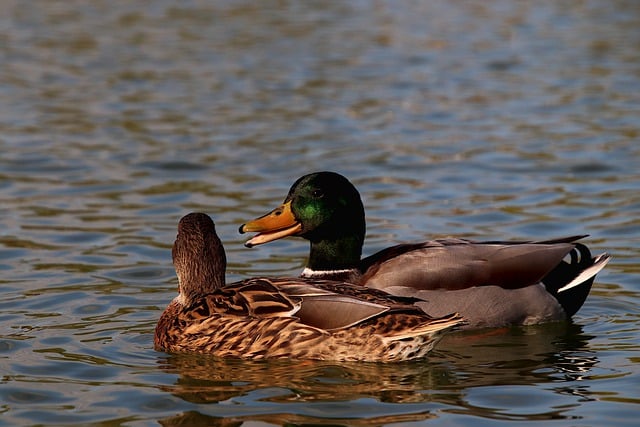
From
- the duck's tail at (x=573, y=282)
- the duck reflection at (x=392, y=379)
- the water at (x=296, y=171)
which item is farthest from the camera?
the duck's tail at (x=573, y=282)

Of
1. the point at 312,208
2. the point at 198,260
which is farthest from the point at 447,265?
the point at 198,260

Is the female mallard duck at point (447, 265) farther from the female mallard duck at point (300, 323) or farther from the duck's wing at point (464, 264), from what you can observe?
the female mallard duck at point (300, 323)

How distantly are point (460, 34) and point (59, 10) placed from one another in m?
6.86

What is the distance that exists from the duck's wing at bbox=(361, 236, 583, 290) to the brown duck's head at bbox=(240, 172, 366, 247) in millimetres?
440

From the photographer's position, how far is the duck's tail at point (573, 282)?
862 cm

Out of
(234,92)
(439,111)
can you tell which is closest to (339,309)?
(439,111)

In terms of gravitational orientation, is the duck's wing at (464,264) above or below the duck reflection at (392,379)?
above

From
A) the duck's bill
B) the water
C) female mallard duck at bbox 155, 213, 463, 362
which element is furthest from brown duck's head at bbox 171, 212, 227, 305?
the duck's bill

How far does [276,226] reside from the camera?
28.8ft

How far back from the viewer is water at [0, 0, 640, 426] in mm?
6898

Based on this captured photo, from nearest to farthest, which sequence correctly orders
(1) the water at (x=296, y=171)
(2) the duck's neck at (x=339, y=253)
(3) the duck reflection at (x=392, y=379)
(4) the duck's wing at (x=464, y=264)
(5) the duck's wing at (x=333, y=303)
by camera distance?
(3) the duck reflection at (x=392, y=379) < (1) the water at (x=296, y=171) < (5) the duck's wing at (x=333, y=303) < (4) the duck's wing at (x=464, y=264) < (2) the duck's neck at (x=339, y=253)

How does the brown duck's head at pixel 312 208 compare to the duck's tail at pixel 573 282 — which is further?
the brown duck's head at pixel 312 208

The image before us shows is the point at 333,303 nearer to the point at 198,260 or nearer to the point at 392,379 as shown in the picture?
the point at 392,379

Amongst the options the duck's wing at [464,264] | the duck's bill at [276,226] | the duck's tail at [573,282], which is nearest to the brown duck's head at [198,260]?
the duck's bill at [276,226]
